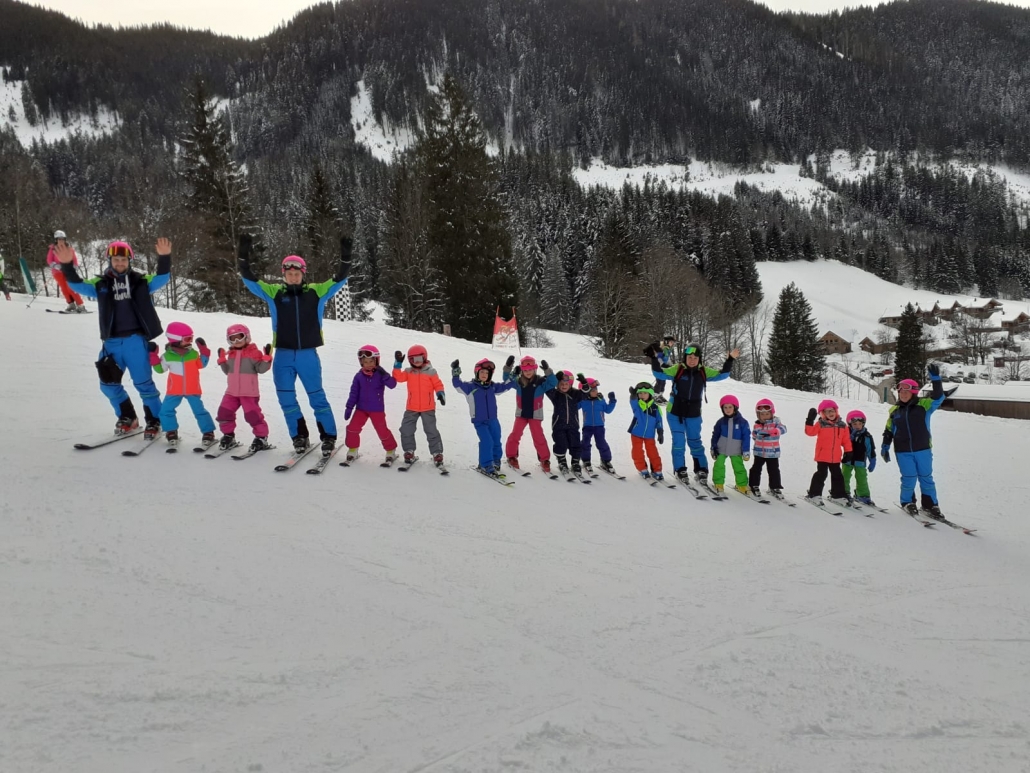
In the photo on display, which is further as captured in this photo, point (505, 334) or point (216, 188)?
point (216, 188)

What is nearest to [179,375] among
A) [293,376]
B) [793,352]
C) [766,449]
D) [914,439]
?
[293,376]

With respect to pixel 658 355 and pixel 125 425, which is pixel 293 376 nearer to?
pixel 125 425

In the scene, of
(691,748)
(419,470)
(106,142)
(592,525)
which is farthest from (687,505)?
(106,142)

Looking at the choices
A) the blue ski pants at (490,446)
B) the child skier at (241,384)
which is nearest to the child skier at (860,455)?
the blue ski pants at (490,446)

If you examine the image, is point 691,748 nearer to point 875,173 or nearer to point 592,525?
point 592,525

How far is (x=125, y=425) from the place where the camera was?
6.07 m

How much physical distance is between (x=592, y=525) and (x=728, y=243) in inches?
2734

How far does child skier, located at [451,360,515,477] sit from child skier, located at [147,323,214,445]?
2.77 meters

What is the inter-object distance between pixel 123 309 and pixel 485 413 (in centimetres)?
400

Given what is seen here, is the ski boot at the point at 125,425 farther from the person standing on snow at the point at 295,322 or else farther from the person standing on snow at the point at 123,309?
the person standing on snow at the point at 295,322

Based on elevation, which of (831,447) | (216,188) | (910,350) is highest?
(216,188)

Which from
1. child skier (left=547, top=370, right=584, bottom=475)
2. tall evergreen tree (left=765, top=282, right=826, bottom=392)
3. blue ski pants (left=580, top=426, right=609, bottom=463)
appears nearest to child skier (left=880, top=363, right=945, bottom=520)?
blue ski pants (left=580, top=426, right=609, bottom=463)

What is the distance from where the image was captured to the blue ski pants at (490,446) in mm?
6828

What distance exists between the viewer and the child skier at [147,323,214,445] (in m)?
5.85
